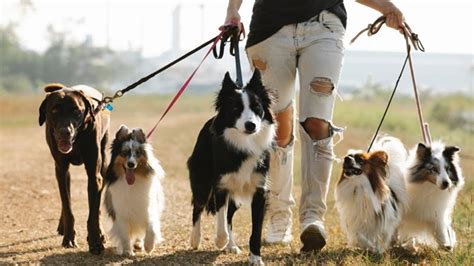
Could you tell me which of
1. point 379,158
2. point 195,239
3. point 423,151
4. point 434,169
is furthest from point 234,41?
point 434,169

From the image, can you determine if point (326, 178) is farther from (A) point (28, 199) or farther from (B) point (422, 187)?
(A) point (28, 199)

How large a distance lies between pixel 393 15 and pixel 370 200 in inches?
63.0

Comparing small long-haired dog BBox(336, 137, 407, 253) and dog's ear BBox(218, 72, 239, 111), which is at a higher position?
dog's ear BBox(218, 72, 239, 111)

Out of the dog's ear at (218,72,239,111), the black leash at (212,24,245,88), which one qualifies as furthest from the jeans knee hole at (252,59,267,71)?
the dog's ear at (218,72,239,111)

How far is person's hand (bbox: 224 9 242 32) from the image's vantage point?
272 inches

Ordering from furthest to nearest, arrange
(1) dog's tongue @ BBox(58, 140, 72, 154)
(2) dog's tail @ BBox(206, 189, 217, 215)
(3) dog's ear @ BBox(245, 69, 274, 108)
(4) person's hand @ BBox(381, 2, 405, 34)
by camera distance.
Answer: (4) person's hand @ BBox(381, 2, 405, 34), (2) dog's tail @ BBox(206, 189, 217, 215), (1) dog's tongue @ BBox(58, 140, 72, 154), (3) dog's ear @ BBox(245, 69, 274, 108)

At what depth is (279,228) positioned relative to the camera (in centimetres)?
760

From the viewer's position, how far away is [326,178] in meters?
6.98

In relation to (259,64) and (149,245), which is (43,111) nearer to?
(149,245)

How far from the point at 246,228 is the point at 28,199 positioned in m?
3.68

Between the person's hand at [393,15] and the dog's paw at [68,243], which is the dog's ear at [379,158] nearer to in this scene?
the person's hand at [393,15]

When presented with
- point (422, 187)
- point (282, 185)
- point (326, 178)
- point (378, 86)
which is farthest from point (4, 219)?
point (378, 86)

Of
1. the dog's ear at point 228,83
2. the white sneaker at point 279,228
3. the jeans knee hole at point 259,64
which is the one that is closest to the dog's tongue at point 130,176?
the dog's ear at point 228,83

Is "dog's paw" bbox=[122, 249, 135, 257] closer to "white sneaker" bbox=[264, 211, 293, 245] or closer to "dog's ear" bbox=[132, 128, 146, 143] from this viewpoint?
"dog's ear" bbox=[132, 128, 146, 143]
